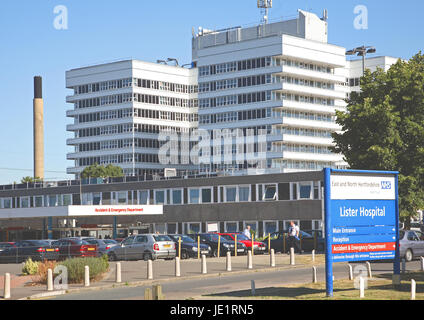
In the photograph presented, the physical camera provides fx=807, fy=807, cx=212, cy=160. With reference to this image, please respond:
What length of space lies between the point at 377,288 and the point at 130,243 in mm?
24346

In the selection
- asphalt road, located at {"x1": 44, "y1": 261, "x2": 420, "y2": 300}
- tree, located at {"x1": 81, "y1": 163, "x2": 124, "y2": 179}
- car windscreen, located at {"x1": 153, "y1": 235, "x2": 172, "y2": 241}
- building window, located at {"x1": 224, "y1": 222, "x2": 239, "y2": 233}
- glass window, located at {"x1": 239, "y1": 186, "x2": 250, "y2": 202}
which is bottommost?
building window, located at {"x1": 224, "y1": 222, "x2": 239, "y2": 233}

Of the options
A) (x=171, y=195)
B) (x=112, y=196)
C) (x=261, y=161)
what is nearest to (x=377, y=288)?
(x=171, y=195)

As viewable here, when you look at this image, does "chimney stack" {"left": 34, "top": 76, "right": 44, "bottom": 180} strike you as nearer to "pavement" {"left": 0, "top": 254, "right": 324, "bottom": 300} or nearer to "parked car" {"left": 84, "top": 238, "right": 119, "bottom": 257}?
"parked car" {"left": 84, "top": 238, "right": 119, "bottom": 257}

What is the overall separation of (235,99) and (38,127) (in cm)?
3120

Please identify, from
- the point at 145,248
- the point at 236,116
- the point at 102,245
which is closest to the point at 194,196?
the point at 102,245

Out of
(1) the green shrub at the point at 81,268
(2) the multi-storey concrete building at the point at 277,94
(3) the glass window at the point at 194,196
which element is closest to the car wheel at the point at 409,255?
(1) the green shrub at the point at 81,268

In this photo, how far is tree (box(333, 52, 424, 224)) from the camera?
1885 inches

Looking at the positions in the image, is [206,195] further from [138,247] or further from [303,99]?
[303,99]

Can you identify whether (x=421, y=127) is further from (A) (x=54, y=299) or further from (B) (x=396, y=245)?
(A) (x=54, y=299)

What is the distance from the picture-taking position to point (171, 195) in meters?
76.4

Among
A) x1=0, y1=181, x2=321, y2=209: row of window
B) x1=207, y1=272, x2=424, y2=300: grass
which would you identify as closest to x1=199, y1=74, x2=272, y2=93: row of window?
x1=0, y1=181, x2=321, y2=209: row of window

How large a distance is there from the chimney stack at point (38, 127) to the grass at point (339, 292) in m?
104

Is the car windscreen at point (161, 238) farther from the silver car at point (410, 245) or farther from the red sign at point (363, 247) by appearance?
the red sign at point (363, 247)

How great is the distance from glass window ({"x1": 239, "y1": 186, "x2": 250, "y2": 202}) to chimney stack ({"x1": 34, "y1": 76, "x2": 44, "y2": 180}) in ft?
199
